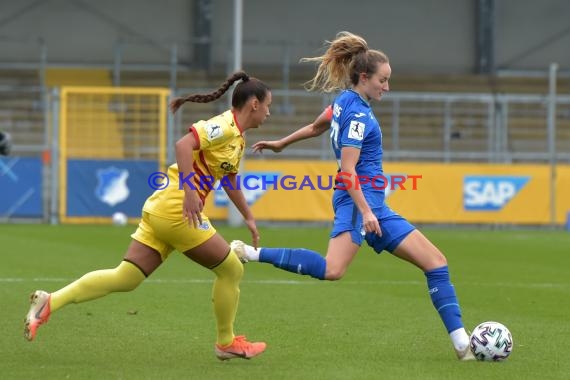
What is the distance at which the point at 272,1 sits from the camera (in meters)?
36.1

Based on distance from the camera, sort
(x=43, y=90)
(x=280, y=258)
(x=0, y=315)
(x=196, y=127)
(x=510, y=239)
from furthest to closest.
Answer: (x=43, y=90), (x=510, y=239), (x=0, y=315), (x=280, y=258), (x=196, y=127)

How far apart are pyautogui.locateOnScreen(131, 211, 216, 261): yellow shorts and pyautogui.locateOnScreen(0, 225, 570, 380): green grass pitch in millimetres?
724

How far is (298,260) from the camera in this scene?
25.7 feet

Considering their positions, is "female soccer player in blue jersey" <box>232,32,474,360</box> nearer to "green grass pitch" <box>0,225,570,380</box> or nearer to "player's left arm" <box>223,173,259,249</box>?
"player's left arm" <box>223,173,259,249</box>

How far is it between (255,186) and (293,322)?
15694 millimetres

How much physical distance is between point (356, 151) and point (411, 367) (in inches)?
53.2

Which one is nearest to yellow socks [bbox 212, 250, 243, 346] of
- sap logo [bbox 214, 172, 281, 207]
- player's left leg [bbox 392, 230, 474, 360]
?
player's left leg [bbox 392, 230, 474, 360]

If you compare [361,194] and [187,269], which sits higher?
[361,194]

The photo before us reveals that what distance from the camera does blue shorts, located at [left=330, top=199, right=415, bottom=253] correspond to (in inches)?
307

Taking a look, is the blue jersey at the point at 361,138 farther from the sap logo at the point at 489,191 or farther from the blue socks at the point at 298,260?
the sap logo at the point at 489,191

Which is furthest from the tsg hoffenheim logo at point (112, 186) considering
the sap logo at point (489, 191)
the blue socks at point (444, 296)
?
the blue socks at point (444, 296)

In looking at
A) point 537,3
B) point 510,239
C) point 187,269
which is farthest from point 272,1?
point 187,269

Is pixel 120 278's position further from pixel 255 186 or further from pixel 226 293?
pixel 255 186

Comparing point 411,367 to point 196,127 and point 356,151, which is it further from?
point 196,127
